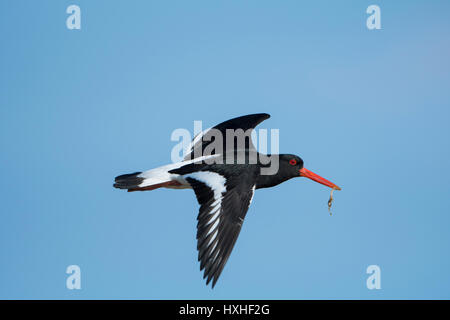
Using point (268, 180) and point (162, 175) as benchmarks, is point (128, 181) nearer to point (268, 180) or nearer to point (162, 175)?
point (162, 175)

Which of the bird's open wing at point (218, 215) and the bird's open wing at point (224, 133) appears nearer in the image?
the bird's open wing at point (218, 215)

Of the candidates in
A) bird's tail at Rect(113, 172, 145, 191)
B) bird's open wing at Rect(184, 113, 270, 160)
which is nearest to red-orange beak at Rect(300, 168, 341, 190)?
bird's open wing at Rect(184, 113, 270, 160)

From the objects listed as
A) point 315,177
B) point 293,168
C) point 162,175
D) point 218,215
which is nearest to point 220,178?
point 218,215

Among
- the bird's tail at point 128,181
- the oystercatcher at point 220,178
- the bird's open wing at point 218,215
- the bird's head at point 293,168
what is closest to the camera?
the bird's open wing at point 218,215

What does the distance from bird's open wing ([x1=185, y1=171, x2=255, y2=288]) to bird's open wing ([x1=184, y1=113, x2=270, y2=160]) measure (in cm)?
145

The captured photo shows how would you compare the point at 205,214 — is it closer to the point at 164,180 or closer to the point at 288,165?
the point at 164,180

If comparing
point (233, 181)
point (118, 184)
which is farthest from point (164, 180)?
point (233, 181)

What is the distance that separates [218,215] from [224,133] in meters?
2.53

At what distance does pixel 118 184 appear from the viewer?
328 inches

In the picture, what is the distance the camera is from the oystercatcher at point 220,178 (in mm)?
6617

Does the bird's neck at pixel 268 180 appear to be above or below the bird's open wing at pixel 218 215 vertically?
above

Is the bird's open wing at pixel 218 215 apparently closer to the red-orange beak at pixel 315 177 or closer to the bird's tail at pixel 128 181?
the bird's tail at pixel 128 181

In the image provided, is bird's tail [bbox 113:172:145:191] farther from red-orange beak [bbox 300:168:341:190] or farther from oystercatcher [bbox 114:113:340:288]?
red-orange beak [bbox 300:168:341:190]

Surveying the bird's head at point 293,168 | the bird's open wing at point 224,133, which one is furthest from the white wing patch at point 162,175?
the bird's head at point 293,168
